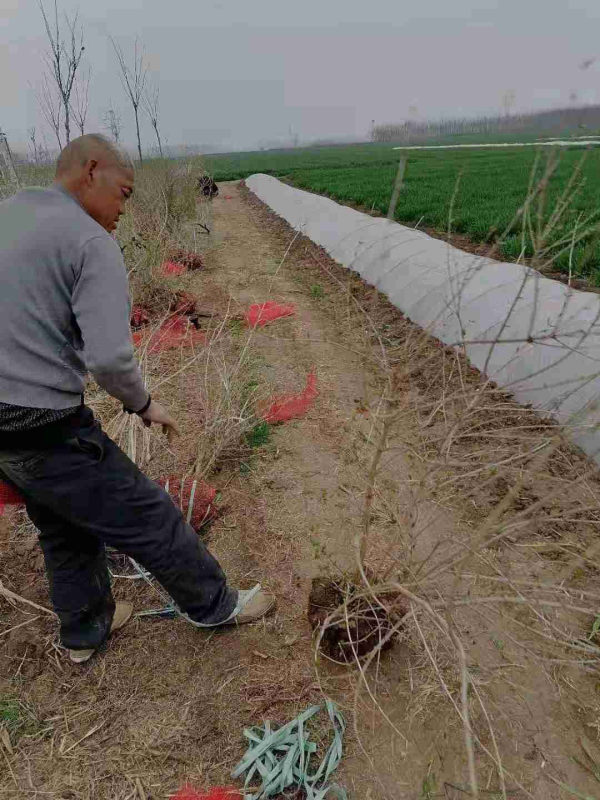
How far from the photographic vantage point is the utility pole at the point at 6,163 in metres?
9.11

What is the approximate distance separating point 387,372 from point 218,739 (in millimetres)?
1311

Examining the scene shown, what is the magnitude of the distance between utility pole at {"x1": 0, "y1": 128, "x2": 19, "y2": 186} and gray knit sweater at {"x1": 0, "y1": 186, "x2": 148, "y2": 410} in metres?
8.92

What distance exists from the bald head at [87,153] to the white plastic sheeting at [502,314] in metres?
0.85

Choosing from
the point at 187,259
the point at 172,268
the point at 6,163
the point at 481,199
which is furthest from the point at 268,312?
the point at 481,199

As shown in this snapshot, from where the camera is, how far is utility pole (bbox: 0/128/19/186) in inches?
359

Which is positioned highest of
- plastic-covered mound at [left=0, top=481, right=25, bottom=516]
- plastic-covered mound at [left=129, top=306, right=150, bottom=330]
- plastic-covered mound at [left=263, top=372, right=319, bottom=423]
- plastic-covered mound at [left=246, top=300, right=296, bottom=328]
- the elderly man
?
the elderly man

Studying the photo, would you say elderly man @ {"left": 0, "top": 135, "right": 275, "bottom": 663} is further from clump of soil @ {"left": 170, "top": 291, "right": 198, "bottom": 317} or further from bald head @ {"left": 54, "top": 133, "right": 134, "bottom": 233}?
clump of soil @ {"left": 170, "top": 291, "right": 198, "bottom": 317}

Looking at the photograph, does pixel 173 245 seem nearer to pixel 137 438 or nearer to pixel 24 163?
pixel 137 438

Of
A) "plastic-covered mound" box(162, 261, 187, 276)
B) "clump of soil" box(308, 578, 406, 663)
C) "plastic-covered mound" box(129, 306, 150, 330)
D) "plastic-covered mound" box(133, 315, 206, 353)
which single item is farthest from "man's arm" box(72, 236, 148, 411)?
"plastic-covered mound" box(162, 261, 187, 276)

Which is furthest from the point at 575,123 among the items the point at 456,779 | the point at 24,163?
the point at 24,163

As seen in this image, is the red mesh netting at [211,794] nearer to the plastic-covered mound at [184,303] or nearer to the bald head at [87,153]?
the bald head at [87,153]

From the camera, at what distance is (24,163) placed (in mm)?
11719

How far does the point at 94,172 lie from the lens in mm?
1639

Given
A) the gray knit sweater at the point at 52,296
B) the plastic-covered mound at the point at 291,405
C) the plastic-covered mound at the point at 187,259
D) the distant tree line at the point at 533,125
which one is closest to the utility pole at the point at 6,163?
the plastic-covered mound at the point at 187,259
